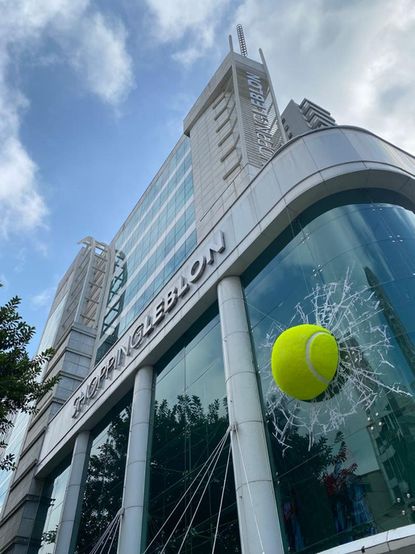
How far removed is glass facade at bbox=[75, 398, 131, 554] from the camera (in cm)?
1708

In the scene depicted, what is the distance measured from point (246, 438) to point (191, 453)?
3.51 meters

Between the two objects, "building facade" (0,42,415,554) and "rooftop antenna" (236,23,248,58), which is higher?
"rooftop antenna" (236,23,248,58)

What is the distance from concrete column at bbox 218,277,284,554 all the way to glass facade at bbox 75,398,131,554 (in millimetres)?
7633

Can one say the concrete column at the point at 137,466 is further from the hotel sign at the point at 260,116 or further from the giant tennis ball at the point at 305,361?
the hotel sign at the point at 260,116

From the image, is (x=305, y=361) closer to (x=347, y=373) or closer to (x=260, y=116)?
(x=347, y=373)

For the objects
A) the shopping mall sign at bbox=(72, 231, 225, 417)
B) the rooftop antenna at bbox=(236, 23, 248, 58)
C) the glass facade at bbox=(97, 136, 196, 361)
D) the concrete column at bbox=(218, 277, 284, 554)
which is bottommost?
the concrete column at bbox=(218, 277, 284, 554)

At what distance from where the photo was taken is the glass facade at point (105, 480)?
1708cm

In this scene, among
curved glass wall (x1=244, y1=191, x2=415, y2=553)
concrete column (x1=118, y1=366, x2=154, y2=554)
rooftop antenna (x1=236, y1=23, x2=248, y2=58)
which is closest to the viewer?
curved glass wall (x1=244, y1=191, x2=415, y2=553)

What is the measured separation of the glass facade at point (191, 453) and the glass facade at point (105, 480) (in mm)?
2674

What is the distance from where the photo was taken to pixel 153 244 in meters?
31.3

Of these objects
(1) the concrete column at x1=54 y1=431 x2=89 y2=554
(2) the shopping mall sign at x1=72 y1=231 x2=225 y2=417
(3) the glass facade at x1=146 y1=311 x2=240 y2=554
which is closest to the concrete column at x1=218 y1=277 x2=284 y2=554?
(3) the glass facade at x1=146 y1=311 x2=240 y2=554

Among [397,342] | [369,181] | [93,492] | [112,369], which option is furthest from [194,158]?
[397,342]

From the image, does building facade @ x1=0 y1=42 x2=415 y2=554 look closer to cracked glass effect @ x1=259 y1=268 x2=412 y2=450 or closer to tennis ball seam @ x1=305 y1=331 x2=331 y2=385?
cracked glass effect @ x1=259 y1=268 x2=412 y2=450

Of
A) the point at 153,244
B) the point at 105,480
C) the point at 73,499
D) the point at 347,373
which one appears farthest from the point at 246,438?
the point at 153,244
